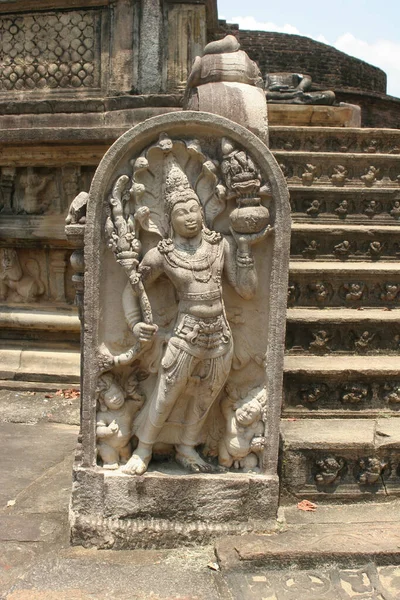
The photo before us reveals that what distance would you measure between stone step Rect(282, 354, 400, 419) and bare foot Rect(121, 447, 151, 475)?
41.8 inches

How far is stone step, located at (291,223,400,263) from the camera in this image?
4.57m

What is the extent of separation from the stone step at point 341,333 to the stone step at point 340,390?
238 millimetres

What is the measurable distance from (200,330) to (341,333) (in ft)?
5.12

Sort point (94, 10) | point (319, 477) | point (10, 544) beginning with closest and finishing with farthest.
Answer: point (10, 544), point (319, 477), point (94, 10)

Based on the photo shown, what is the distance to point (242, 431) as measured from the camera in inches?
116

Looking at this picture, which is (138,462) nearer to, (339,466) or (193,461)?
(193,461)

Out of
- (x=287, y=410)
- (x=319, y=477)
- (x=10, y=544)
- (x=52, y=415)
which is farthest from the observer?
(x=52, y=415)

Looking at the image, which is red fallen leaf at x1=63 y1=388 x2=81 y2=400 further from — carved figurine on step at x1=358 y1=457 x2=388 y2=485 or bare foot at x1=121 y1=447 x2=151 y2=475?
carved figurine on step at x1=358 y1=457 x2=388 y2=485

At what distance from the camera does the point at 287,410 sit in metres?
3.66

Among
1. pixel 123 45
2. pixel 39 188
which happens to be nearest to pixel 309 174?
pixel 123 45

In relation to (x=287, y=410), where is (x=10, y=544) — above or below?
below

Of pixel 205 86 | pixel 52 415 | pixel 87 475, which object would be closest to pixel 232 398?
pixel 87 475

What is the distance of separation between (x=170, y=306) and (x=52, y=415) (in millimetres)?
2304

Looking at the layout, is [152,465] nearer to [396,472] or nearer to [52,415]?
[396,472]
